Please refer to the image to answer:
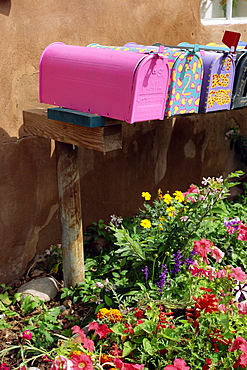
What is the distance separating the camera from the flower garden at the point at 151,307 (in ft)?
6.72

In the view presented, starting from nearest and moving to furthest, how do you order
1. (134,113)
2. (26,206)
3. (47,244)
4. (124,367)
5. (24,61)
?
1. (124,367)
2. (134,113)
3. (24,61)
4. (26,206)
5. (47,244)

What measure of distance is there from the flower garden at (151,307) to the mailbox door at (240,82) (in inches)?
22.3

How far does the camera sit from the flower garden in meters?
2.05

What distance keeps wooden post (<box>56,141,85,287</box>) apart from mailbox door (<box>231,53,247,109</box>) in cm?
107

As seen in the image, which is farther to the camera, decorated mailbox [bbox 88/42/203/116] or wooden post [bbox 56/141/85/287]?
wooden post [bbox 56/141/85/287]

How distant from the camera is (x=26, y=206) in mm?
3088

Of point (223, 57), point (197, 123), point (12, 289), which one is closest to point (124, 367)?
point (12, 289)

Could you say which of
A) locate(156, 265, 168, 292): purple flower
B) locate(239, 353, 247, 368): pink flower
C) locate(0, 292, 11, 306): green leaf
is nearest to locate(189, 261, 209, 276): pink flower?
locate(156, 265, 168, 292): purple flower

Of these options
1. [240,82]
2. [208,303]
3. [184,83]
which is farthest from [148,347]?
[240,82]

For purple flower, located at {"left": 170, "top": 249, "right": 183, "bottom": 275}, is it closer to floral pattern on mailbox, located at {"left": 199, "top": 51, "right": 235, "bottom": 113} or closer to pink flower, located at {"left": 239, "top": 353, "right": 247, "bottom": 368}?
pink flower, located at {"left": 239, "top": 353, "right": 247, "bottom": 368}

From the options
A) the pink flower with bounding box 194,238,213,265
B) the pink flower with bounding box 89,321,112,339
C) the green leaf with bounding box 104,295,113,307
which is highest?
the pink flower with bounding box 194,238,213,265

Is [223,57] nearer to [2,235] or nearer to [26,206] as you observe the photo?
[26,206]

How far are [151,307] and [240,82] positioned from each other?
1554 millimetres

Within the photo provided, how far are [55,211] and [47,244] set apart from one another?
0.25 m
